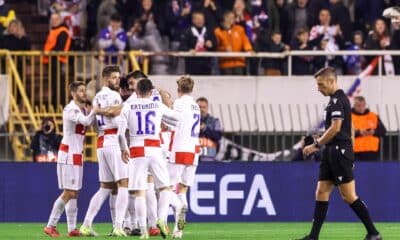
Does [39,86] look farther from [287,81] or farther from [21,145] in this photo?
[287,81]

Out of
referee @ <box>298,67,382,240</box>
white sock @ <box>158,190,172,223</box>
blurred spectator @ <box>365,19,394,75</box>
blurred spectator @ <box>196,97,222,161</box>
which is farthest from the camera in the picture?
blurred spectator @ <box>365,19,394,75</box>

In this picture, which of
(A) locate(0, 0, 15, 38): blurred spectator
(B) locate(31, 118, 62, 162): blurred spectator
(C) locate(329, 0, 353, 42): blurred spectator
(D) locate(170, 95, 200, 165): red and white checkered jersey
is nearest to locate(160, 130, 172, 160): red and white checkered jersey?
(D) locate(170, 95, 200, 165): red and white checkered jersey

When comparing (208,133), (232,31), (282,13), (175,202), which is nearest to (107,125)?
(175,202)

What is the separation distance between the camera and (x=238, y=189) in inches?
1106

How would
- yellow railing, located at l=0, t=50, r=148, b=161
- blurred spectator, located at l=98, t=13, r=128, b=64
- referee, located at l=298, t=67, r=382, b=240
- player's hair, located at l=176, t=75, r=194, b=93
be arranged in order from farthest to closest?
blurred spectator, located at l=98, t=13, r=128, b=64 < yellow railing, located at l=0, t=50, r=148, b=161 < player's hair, located at l=176, t=75, r=194, b=93 < referee, located at l=298, t=67, r=382, b=240

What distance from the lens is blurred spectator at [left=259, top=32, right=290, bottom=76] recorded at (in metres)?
30.8

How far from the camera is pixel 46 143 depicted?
28.2 metres

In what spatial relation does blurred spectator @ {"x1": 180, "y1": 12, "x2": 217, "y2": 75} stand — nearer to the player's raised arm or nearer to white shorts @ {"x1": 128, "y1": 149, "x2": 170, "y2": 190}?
the player's raised arm

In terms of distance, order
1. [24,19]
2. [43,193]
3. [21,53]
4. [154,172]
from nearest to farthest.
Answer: [154,172]
[43,193]
[21,53]
[24,19]

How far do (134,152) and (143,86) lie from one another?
947mm

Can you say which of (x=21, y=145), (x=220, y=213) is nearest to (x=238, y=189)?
(x=220, y=213)

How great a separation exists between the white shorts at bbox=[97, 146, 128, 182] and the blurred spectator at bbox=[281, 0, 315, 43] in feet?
32.2

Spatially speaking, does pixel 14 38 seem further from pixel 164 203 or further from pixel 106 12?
pixel 164 203

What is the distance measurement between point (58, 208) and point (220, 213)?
230 inches
